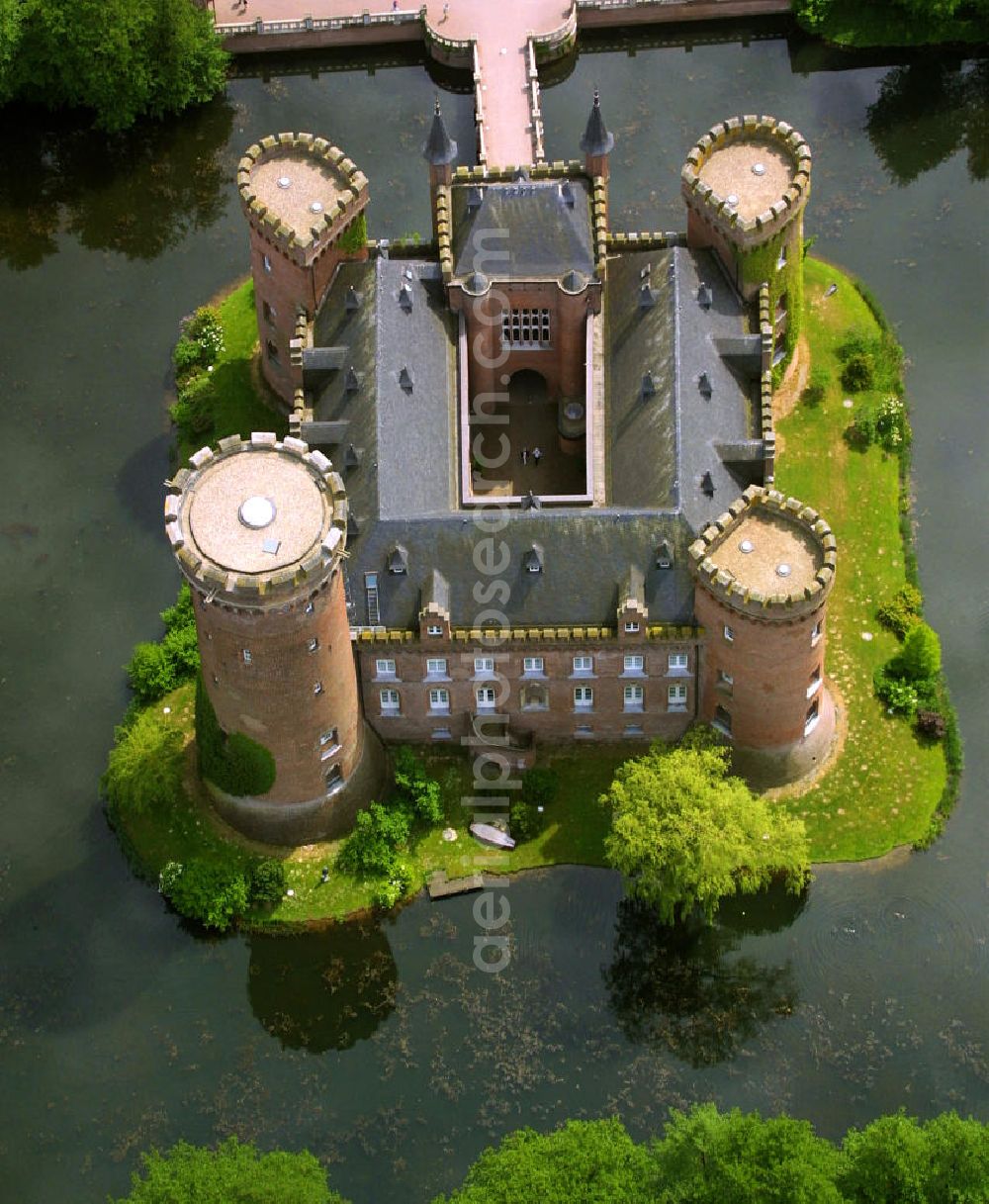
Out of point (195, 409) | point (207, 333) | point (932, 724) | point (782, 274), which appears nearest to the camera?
point (932, 724)

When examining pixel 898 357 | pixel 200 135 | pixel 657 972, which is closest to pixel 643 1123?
pixel 657 972

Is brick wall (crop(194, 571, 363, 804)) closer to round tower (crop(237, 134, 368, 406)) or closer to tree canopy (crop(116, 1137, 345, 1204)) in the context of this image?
tree canopy (crop(116, 1137, 345, 1204))

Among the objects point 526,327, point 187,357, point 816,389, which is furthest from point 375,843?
point 816,389

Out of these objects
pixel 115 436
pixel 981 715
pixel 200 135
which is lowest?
pixel 981 715

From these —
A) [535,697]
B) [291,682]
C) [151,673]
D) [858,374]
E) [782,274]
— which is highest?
[782,274]

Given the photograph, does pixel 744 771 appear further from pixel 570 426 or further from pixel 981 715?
pixel 570 426

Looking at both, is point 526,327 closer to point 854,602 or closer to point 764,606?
point 854,602

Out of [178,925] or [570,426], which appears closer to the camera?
[178,925]

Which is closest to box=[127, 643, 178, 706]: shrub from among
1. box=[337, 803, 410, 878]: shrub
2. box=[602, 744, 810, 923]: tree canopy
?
box=[337, 803, 410, 878]: shrub
